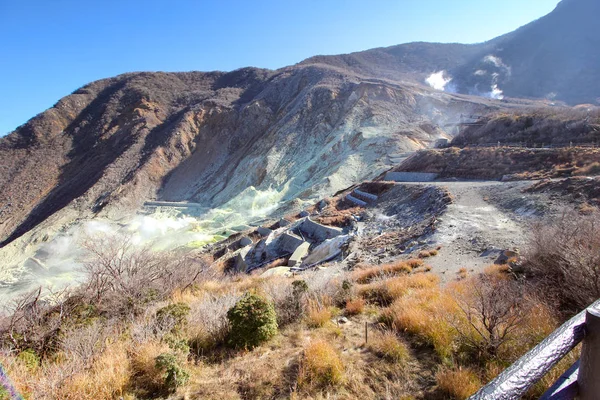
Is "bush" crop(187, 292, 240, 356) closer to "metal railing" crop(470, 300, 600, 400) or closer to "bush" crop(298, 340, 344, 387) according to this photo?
"bush" crop(298, 340, 344, 387)

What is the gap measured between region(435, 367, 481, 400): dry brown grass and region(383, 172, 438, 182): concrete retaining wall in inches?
931

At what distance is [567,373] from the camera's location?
1.28 m

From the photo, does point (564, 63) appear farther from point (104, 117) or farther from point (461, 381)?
point (104, 117)

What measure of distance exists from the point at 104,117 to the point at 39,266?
42106mm

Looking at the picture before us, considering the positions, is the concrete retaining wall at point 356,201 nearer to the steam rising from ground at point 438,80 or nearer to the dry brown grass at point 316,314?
the dry brown grass at point 316,314

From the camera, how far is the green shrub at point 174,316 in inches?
188

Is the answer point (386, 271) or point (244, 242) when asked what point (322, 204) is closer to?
point (244, 242)

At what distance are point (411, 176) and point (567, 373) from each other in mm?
26255

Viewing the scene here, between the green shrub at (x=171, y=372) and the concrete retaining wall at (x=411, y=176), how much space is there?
24.7 meters

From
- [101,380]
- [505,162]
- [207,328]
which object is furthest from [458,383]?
[505,162]

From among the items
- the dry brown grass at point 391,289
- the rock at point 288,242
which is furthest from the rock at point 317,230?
the dry brown grass at point 391,289

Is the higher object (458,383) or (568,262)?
(568,262)

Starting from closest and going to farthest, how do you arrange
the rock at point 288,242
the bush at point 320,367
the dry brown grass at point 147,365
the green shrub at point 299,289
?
the bush at point 320,367 → the dry brown grass at point 147,365 → the green shrub at point 299,289 → the rock at point 288,242

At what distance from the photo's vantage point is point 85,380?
3303 mm
